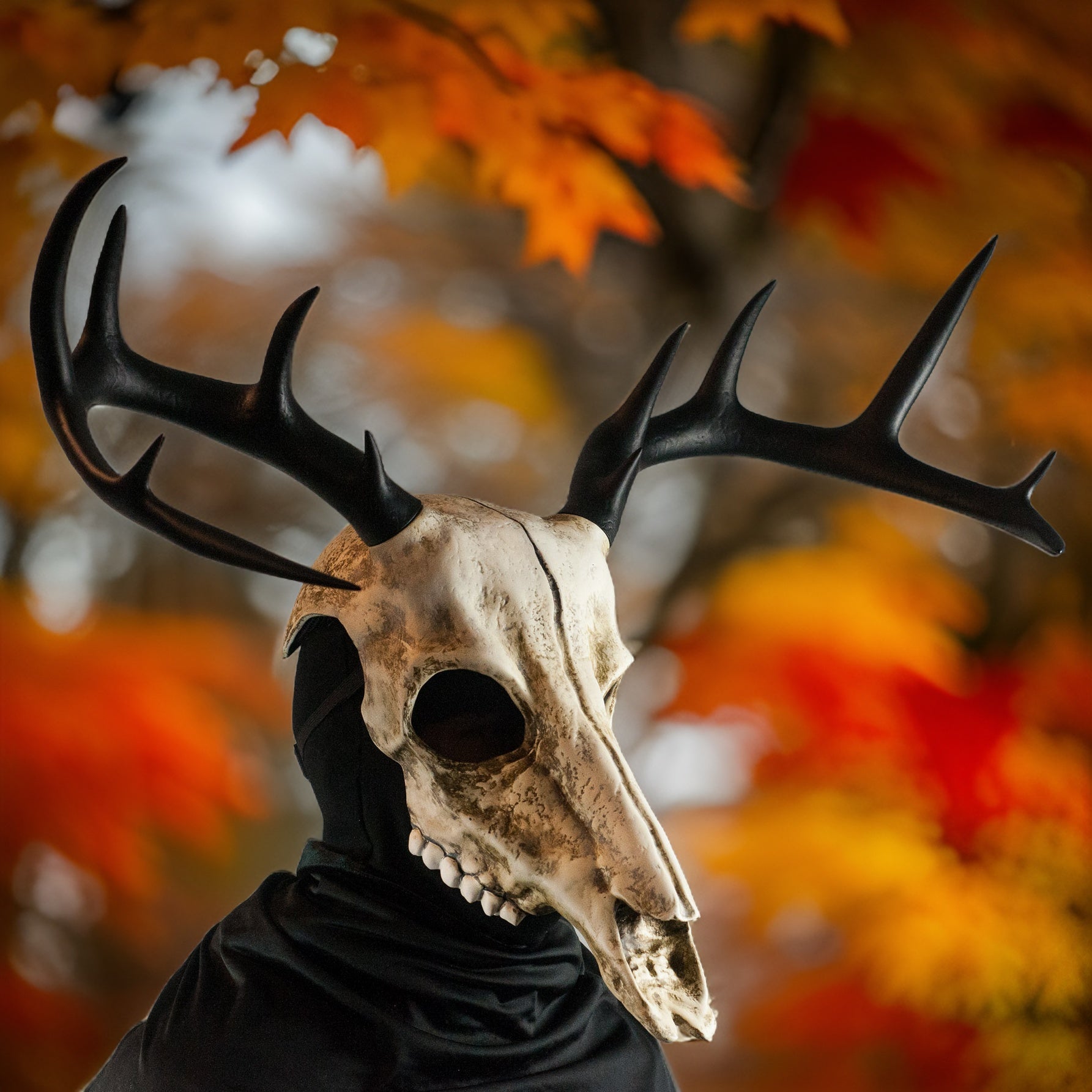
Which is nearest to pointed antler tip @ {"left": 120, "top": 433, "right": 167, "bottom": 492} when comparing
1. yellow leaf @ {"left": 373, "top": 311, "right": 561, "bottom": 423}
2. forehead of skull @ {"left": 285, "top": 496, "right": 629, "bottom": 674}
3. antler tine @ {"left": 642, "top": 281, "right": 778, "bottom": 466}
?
forehead of skull @ {"left": 285, "top": 496, "right": 629, "bottom": 674}

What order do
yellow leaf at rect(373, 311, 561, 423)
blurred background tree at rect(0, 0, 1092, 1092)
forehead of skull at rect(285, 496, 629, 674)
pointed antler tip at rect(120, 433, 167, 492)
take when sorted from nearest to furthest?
pointed antler tip at rect(120, 433, 167, 492), forehead of skull at rect(285, 496, 629, 674), blurred background tree at rect(0, 0, 1092, 1092), yellow leaf at rect(373, 311, 561, 423)

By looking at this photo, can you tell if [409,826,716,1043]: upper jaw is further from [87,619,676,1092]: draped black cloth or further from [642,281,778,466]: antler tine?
[642,281,778,466]: antler tine

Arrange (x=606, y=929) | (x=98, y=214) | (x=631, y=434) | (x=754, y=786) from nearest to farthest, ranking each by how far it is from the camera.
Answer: (x=606, y=929), (x=631, y=434), (x=98, y=214), (x=754, y=786)

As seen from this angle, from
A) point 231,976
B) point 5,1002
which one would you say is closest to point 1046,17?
point 231,976

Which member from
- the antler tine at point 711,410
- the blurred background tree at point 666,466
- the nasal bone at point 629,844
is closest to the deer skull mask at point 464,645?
the nasal bone at point 629,844

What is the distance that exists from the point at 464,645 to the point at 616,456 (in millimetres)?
268

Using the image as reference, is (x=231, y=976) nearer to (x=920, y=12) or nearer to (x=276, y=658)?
(x=276, y=658)

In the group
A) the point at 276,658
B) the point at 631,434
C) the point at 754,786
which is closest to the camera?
the point at 631,434

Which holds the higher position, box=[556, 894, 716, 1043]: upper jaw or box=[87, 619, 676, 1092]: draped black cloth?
box=[556, 894, 716, 1043]: upper jaw

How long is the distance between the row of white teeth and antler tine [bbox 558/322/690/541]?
1.00 feet

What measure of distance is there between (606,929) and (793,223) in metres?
1.85

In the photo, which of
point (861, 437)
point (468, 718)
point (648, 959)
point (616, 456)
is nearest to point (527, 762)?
point (468, 718)

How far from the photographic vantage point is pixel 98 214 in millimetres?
1930

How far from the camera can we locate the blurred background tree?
1963mm
